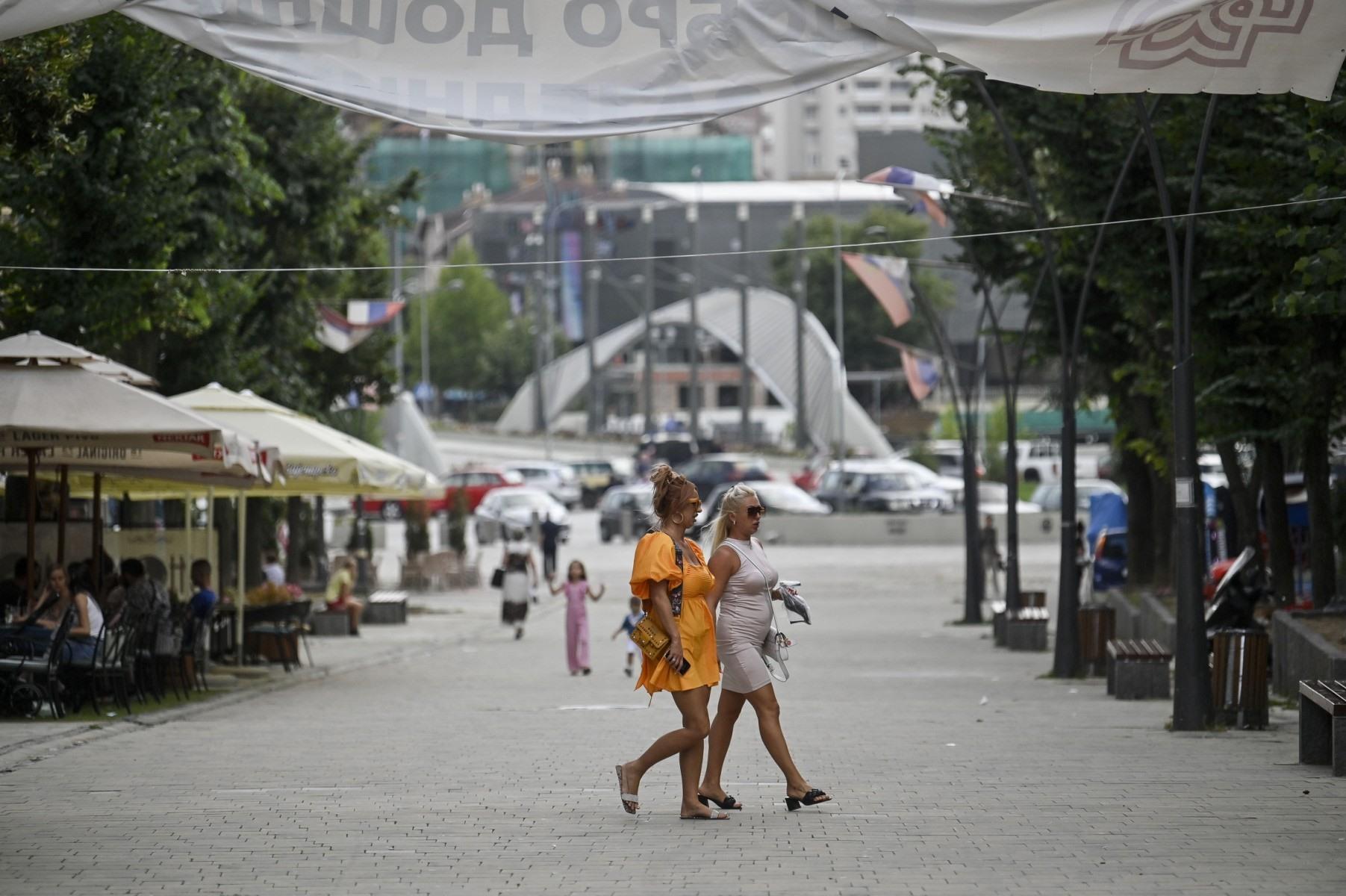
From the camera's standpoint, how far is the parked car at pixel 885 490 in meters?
64.4

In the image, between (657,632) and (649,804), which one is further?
(649,804)

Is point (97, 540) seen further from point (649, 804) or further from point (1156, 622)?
point (1156, 622)

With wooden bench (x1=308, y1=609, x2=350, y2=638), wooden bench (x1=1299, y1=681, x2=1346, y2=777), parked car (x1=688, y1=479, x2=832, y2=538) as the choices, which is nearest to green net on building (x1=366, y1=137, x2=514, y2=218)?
parked car (x1=688, y1=479, x2=832, y2=538)

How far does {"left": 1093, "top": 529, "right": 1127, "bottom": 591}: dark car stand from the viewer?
118 feet

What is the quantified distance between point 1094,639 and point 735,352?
322 ft

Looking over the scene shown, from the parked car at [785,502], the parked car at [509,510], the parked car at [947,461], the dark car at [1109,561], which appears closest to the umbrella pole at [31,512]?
the dark car at [1109,561]

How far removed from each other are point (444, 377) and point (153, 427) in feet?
378

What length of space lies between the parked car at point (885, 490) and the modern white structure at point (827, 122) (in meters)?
119

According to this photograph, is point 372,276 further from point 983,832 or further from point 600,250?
point 600,250

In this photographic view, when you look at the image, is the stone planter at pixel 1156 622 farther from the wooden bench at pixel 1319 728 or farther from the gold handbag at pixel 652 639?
the gold handbag at pixel 652 639

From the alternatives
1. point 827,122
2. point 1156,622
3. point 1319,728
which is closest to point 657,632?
point 1319,728

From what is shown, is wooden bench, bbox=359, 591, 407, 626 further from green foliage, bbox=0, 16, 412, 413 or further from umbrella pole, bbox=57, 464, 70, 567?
umbrella pole, bbox=57, 464, 70, 567

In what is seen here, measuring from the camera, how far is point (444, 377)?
429 feet

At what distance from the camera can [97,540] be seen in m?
19.8
